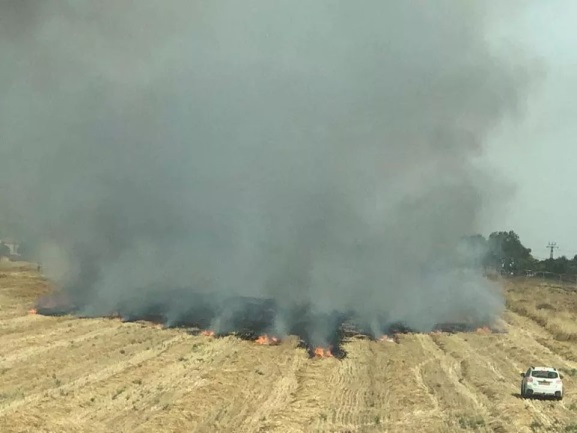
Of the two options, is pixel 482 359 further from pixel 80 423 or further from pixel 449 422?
pixel 80 423

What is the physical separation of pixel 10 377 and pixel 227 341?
19.8 meters

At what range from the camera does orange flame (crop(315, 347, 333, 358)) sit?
4969 centimetres

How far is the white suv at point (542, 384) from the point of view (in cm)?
3794

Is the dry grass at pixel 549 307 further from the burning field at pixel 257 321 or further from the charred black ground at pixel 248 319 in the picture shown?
the charred black ground at pixel 248 319

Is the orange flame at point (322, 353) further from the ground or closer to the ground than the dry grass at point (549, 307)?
closer to the ground

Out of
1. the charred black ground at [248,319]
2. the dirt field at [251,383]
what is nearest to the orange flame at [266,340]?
the charred black ground at [248,319]

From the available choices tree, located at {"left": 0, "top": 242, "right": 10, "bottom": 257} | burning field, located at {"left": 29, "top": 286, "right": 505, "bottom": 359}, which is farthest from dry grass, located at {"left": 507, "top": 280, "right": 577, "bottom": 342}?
tree, located at {"left": 0, "top": 242, "right": 10, "bottom": 257}

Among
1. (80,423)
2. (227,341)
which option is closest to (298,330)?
(227,341)

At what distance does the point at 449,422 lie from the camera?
→ 104 ft

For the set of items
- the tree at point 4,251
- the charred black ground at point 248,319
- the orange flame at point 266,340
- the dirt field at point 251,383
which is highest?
the tree at point 4,251

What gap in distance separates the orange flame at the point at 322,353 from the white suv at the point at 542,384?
572 inches

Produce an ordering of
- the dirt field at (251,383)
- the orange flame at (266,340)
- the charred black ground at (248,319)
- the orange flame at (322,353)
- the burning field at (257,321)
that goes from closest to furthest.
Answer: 1. the dirt field at (251,383)
2. the orange flame at (322,353)
3. the orange flame at (266,340)
4. the burning field at (257,321)
5. the charred black ground at (248,319)

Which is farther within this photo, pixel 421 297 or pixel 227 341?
pixel 421 297

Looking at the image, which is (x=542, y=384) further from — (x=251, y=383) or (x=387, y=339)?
(x=387, y=339)
